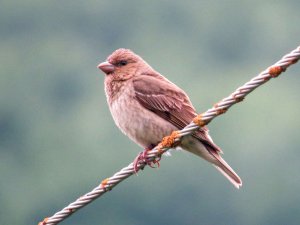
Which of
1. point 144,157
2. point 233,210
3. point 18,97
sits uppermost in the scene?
point 144,157

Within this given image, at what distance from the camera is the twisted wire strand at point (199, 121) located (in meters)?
7.49

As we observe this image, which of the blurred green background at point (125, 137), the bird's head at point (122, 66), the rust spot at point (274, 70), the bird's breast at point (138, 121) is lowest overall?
the blurred green background at point (125, 137)

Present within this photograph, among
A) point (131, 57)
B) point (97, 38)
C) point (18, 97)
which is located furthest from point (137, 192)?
point (131, 57)

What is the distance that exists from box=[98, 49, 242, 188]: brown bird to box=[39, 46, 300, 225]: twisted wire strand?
1074 millimetres

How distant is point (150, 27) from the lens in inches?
2788

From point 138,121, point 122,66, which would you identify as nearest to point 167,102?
point 138,121

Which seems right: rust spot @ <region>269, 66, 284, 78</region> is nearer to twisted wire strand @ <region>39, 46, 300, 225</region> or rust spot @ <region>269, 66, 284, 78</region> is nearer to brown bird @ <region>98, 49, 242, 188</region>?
twisted wire strand @ <region>39, 46, 300, 225</region>

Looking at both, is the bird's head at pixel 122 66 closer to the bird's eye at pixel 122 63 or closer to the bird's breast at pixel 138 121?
the bird's eye at pixel 122 63

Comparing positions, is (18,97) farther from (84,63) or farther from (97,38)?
(97,38)

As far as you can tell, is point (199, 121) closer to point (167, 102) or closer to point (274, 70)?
point (274, 70)

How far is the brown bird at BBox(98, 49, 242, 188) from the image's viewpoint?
10023mm

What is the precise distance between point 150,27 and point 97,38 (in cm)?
454

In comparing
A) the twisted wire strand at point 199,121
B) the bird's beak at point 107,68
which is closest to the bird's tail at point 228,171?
the twisted wire strand at point 199,121

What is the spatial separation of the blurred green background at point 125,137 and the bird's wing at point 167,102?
27.0 m
